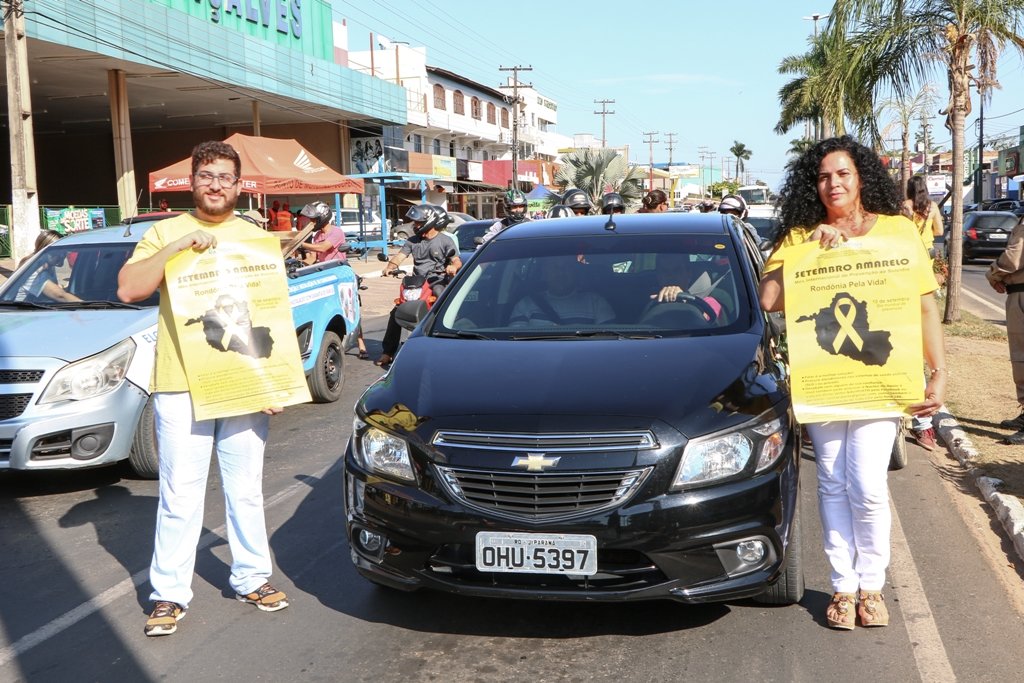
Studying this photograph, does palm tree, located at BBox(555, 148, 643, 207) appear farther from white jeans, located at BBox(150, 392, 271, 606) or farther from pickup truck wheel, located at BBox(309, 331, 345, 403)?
white jeans, located at BBox(150, 392, 271, 606)

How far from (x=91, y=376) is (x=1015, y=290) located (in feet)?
19.8

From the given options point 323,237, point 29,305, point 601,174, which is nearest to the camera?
point 29,305

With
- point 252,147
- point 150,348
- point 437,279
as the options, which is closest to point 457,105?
point 252,147

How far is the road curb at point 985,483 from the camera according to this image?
5280mm

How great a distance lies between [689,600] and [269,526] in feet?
9.19

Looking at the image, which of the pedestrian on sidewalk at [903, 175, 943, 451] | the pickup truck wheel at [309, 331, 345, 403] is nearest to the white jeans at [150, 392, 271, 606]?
the pickup truck wheel at [309, 331, 345, 403]

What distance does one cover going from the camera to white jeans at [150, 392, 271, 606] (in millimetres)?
4176

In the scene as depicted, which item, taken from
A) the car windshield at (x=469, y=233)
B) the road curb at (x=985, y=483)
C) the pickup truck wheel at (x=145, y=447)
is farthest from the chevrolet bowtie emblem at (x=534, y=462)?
the car windshield at (x=469, y=233)

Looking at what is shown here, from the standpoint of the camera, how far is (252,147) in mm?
25469

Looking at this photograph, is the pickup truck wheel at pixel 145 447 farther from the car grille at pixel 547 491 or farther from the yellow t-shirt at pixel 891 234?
the yellow t-shirt at pixel 891 234

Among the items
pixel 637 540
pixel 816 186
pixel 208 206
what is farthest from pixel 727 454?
pixel 208 206

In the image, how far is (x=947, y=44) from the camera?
13.0m

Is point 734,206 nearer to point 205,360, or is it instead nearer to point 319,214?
point 319,214

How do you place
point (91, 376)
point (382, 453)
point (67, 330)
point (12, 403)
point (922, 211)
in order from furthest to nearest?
1. point (922, 211)
2. point (67, 330)
3. point (91, 376)
4. point (12, 403)
5. point (382, 453)
